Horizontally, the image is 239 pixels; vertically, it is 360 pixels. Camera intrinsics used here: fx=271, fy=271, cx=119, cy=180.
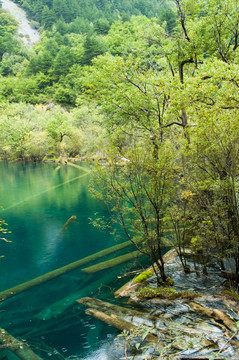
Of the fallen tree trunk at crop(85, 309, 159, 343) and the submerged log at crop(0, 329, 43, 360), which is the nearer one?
the submerged log at crop(0, 329, 43, 360)

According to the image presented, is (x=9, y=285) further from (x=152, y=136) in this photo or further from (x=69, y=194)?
(x=69, y=194)

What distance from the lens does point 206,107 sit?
31.6 ft

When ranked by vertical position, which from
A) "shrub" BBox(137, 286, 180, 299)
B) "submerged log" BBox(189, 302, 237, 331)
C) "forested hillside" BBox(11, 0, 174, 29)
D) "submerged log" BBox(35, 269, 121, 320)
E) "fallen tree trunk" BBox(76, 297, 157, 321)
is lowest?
"submerged log" BBox(35, 269, 121, 320)

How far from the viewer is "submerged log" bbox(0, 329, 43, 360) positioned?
741cm

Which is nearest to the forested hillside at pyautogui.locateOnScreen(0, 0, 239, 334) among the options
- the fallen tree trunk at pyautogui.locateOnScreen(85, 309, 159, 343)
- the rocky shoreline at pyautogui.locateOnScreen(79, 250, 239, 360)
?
the rocky shoreline at pyautogui.locateOnScreen(79, 250, 239, 360)

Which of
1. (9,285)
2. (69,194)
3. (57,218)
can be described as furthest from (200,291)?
(69,194)

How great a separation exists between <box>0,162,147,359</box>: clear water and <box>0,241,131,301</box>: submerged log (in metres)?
0.28

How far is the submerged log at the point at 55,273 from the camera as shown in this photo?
11354 millimetres

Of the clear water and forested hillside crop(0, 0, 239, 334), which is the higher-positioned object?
forested hillside crop(0, 0, 239, 334)

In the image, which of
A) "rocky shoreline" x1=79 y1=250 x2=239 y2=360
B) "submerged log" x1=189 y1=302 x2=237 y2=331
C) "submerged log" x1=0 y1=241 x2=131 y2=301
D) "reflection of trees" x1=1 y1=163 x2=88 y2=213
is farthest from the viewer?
"reflection of trees" x1=1 y1=163 x2=88 y2=213

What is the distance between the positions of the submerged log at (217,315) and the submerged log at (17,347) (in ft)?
15.9

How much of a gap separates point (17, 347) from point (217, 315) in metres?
5.82

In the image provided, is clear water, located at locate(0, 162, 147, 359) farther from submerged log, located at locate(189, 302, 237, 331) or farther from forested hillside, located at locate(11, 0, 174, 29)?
forested hillside, located at locate(11, 0, 174, 29)

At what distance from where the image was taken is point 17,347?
25.6 feet
